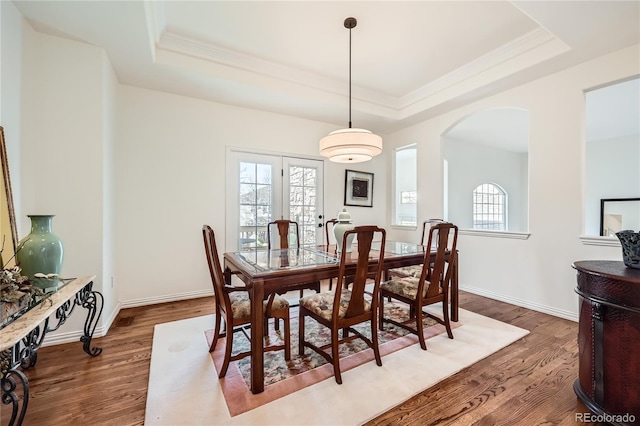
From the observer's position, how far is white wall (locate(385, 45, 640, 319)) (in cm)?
275

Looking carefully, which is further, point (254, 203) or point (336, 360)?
point (254, 203)

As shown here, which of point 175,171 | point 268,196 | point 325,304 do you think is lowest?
Result: point 325,304

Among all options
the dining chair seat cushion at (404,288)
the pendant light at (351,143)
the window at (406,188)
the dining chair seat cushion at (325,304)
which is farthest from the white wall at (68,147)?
the window at (406,188)

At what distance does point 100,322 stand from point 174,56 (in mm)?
2684

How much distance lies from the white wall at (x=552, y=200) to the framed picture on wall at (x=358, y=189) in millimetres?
1960

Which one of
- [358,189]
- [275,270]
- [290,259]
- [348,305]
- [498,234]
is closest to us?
[275,270]

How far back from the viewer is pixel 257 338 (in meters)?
1.71

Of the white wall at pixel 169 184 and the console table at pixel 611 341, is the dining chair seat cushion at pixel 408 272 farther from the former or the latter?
the white wall at pixel 169 184

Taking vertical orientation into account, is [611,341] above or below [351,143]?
below

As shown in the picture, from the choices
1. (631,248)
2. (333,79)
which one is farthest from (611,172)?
(333,79)

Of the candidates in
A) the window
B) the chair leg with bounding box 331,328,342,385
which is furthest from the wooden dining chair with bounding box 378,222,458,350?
the window

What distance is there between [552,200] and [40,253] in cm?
456

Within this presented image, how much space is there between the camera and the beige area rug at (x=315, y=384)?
59.0 inches

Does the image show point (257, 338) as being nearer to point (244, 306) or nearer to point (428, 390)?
point (244, 306)
